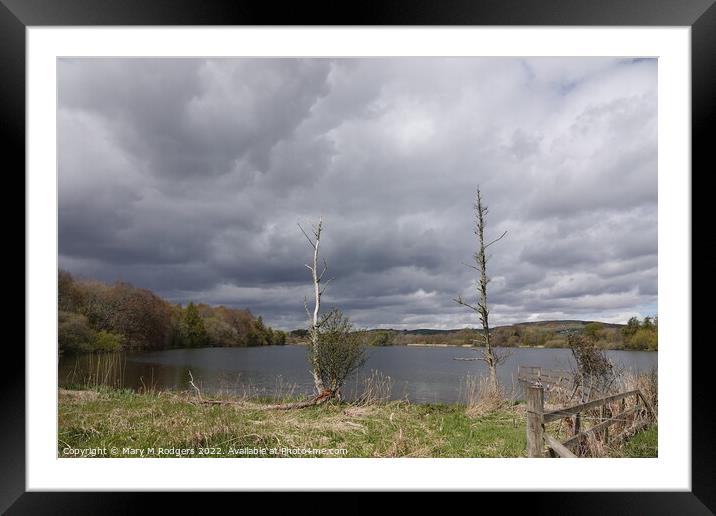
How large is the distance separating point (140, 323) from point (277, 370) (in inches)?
51.7

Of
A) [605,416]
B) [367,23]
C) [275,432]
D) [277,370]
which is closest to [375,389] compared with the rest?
[277,370]

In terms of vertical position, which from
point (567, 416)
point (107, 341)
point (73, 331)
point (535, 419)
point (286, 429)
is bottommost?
point (286, 429)

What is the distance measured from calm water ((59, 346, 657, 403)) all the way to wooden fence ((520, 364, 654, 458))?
1.92 feet

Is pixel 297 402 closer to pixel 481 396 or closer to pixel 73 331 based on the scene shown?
pixel 481 396

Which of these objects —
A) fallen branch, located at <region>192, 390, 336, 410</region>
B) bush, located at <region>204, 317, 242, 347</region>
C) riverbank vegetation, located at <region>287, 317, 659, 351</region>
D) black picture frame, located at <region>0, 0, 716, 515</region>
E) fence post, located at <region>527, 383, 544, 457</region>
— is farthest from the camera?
bush, located at <region>204, 317, 242, 347</region>

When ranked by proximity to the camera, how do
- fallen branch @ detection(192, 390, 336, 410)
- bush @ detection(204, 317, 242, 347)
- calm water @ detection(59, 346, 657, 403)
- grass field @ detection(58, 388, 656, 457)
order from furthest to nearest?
bush @ detection(204, 317, 242, 347) → calm water @ detection(59, 346, 657, 403) → fallen branch @ detection(192, 390, 336, 410) → grass field @ detection(58, 388, 656, 457)

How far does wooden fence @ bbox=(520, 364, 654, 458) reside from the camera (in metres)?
2.15

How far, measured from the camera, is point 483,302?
3.63 meters

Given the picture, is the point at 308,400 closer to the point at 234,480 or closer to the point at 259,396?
the point at 259,396

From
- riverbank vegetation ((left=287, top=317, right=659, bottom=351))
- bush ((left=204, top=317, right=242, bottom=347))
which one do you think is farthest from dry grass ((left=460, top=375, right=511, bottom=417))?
bush ((left=204, top=317, right=242, bottom=347))

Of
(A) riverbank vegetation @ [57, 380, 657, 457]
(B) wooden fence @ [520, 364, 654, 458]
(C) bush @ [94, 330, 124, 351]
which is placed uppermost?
(C) bush @ [94, 330, 124, 351]

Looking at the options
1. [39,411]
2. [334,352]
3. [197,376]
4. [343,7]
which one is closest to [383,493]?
[334,352]

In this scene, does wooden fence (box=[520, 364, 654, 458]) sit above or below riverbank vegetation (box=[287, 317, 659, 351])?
below

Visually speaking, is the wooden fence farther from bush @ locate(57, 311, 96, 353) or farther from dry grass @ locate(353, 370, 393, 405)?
bush @ locate(57, 311, 96, 353)
